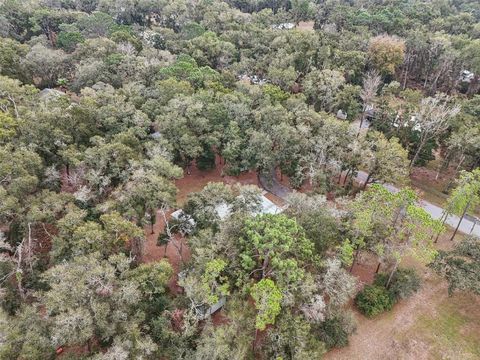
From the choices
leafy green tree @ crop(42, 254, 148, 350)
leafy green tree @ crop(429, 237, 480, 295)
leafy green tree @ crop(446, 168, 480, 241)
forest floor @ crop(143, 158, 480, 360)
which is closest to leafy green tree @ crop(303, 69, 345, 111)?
leafy green tree @ crop(446, 168, 480, 241)

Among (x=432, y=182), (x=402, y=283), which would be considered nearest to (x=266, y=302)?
(x=402, y=283)

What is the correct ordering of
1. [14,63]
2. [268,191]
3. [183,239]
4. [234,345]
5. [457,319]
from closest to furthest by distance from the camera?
[234,345], [457,319], [183,239], [268,191], [14,63]

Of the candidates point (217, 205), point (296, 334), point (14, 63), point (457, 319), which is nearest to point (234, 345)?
point (296, 334)

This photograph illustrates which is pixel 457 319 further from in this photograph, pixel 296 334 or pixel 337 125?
pixel 337 125

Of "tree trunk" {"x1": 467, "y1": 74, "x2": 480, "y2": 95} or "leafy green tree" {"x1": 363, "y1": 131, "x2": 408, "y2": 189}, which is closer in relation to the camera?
"leafy green tree" {"x1": 363, "y1": 131, "x2": 408, "y2": 189}

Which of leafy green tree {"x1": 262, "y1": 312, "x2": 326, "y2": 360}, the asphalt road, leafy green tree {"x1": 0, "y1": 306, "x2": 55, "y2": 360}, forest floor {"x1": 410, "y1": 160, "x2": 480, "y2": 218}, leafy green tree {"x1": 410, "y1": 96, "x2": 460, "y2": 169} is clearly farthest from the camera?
forest floor {"x1": 410, "y1": 160, "x2": 480, "y2": 218}

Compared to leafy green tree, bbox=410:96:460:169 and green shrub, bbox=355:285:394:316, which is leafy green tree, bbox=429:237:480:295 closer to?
green shrub, bbox=355:285:394:316
